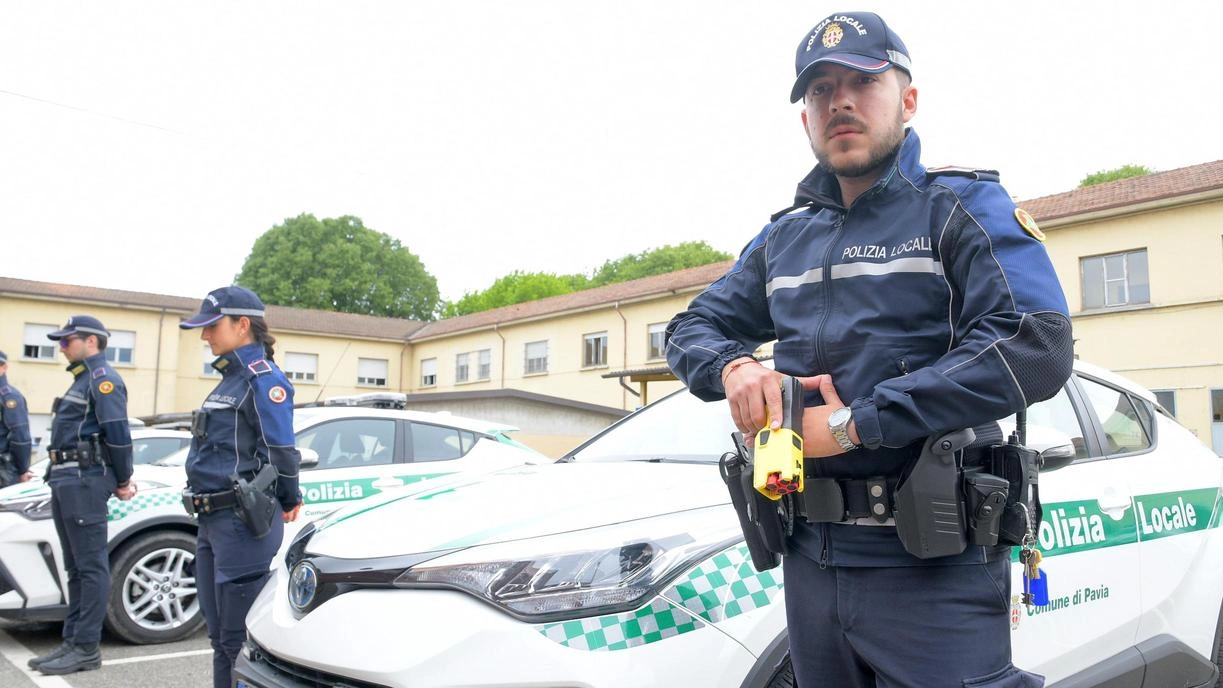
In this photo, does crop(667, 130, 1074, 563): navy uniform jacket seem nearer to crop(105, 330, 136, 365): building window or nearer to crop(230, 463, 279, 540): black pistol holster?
crop(230, 463, 279, 540): black pistol holster

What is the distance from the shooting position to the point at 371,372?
38656 millimetres

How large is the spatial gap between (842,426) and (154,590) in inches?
215

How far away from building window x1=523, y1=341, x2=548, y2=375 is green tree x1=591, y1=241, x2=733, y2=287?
18.9 meters

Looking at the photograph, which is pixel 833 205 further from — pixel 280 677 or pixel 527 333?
pixel 527 333

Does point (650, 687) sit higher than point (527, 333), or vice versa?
point (527, 333)

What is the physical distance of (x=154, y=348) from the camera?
3123 cm

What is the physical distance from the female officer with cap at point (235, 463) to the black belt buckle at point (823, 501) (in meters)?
2.64

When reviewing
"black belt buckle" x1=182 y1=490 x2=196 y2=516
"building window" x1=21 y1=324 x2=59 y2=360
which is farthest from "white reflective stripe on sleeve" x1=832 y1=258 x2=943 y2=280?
Result: "building window" x1=21 y1=324 x2=59 y2=360

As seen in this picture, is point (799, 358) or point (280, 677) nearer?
point (799, 358)

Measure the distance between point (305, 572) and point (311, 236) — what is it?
49200mm

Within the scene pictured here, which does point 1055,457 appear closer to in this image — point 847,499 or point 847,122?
point 847,499

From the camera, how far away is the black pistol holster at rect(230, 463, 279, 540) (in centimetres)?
370

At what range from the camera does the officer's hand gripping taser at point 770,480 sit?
5.50 feet

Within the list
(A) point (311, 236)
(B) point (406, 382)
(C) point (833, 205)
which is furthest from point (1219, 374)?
(A) point (311, 236)
